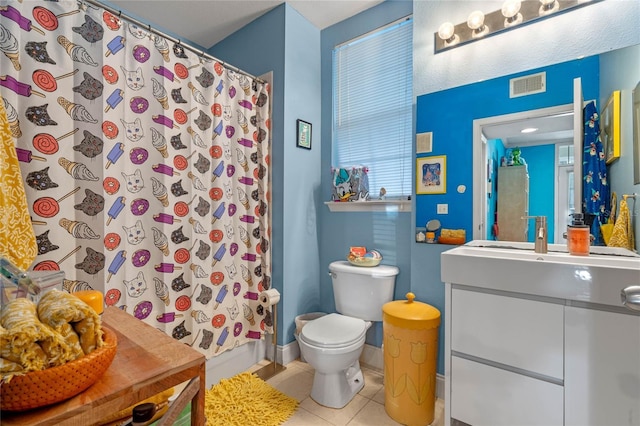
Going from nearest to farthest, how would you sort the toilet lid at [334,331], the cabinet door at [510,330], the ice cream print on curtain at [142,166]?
the cabinet door at [510,330] → the ice cream print on curtain at [142,166] → the toilet lid at [334,331]

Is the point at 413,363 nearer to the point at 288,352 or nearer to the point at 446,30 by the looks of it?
the point at 288,352

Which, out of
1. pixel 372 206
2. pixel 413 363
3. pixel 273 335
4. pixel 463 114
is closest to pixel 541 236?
pixel 463 114

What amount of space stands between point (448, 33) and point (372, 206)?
3.73ft

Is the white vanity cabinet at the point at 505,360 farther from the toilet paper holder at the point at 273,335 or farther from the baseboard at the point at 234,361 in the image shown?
the baseboard at the point at 234,361

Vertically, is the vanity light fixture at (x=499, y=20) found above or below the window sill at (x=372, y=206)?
above

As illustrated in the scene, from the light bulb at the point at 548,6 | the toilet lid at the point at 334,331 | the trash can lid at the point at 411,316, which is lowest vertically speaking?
the toilet lid at the point at 334,331

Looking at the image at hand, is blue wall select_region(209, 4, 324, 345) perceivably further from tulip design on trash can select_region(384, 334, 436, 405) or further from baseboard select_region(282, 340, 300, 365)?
tulip design on trash can select_region(384, 334, 436, 405)

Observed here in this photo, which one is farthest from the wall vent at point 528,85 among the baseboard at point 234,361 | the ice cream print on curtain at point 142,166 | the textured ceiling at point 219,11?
the baseboard at point 234,361

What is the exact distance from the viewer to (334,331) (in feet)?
5.58

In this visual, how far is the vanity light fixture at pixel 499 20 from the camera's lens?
1451 mm

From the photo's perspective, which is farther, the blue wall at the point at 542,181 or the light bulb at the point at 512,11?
the light bulb at the point at 512,11

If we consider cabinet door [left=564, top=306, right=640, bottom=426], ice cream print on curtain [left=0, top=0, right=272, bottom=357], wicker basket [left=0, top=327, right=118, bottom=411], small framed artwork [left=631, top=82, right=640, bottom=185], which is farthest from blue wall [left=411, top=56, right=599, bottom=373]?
wicker basket [left=0, top=327, right=118, bottom=411]

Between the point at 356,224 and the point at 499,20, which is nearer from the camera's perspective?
the point at 499,20

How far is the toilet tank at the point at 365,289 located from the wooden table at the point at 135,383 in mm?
1289
